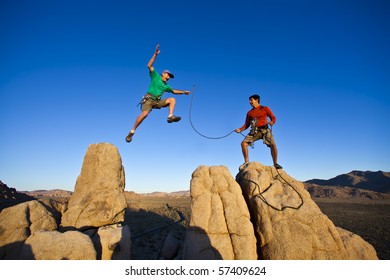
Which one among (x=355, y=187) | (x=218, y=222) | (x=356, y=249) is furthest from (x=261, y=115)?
(x=355, y=187)

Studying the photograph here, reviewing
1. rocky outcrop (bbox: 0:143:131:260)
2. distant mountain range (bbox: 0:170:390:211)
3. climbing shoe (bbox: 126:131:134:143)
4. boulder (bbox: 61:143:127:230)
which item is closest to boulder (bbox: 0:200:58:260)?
rocky outcrop (bbox: 0:143:131:260)

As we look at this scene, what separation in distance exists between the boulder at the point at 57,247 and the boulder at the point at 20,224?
5.48 ft

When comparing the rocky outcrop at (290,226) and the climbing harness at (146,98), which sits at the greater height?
the climbing harness at (146,98)

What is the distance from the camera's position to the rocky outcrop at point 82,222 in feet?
20.2

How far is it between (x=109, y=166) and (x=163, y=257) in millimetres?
4159

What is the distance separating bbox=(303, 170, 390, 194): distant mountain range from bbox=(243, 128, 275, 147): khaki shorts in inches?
2491

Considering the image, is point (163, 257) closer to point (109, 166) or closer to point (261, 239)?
point (261, 239)

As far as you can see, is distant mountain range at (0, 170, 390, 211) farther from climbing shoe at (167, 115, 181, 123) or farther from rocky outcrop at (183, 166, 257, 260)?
rocky outcrop at (183, 166, 257, 260)

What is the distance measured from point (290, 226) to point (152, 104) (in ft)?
19.9

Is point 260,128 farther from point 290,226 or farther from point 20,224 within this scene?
point 20,224

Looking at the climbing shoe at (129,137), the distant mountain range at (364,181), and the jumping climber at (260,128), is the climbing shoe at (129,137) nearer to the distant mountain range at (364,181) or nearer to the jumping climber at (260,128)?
the jumping climber at (260,128)

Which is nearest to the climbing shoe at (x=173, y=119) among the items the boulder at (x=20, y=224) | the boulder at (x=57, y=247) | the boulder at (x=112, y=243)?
the boulder at (x=112, y=243)

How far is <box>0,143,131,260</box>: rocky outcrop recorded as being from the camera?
616 cm
